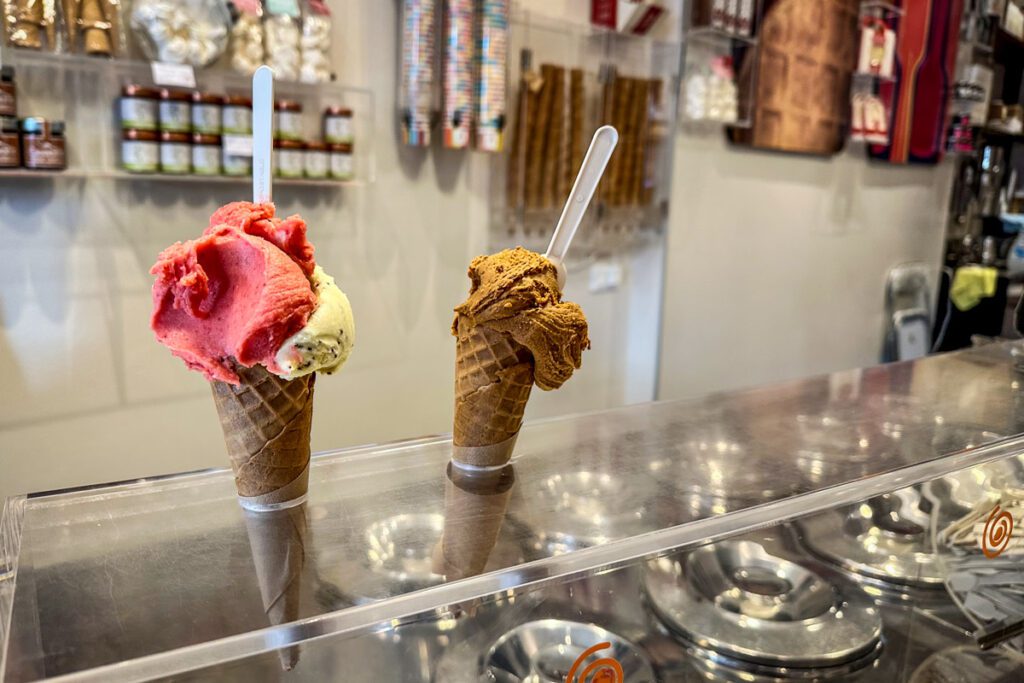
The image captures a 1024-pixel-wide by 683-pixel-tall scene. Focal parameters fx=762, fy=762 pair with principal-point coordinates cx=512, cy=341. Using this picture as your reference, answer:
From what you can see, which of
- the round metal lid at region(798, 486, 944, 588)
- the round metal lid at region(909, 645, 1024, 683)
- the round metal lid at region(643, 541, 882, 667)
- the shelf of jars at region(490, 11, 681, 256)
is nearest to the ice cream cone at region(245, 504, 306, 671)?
the round metal lid at region(643, 541, 882, 667)

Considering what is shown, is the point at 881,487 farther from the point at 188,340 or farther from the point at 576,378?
the point at 576,378

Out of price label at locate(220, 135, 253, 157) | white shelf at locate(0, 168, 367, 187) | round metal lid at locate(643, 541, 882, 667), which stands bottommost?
round metal lid at locate(643, 541, 882, 667)

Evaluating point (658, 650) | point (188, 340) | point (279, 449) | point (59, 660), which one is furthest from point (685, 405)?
point (59, 660)

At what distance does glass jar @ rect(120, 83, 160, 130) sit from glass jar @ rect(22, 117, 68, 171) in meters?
0.19

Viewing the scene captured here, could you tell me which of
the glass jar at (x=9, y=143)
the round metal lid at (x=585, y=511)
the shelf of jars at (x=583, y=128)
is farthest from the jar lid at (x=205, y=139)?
the round metal lid at (x=585, y=511)

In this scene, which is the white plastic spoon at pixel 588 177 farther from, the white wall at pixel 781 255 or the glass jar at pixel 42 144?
the white wall at pixel 781 255

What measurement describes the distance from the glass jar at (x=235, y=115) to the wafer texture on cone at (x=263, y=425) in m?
1.75

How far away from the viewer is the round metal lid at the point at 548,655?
990 millimetres

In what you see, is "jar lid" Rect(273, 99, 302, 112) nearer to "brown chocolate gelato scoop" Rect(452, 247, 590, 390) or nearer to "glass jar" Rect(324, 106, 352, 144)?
"glass jar" Rect(324, 106, 352, 144)

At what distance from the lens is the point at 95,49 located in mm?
2186

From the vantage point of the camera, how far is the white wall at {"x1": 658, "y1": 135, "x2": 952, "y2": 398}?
4.05 meters

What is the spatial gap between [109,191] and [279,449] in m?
1.85

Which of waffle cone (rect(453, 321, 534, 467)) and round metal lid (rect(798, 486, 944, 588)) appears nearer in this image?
waffle cone (rect(453, 321, 534, 467))

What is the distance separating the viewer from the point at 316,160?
8.75 ft
